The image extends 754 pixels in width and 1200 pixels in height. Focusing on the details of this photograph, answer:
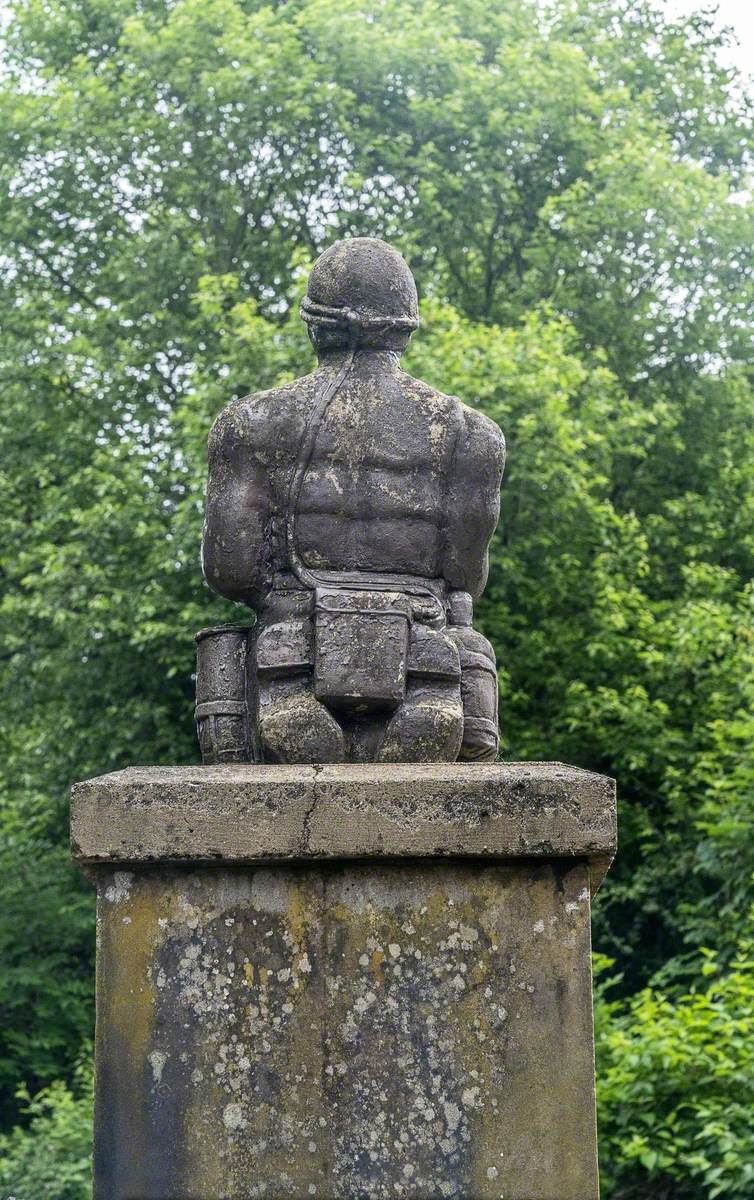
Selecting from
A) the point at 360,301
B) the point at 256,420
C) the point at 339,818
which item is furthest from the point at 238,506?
the point at 339,818

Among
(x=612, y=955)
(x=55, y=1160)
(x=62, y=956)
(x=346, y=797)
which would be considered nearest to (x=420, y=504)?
(x=346, y=797)

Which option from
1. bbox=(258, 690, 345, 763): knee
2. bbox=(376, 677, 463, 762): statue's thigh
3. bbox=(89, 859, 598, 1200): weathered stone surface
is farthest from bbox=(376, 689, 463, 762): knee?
bbox=(89, 859, 598, 1200): weathered stone surface

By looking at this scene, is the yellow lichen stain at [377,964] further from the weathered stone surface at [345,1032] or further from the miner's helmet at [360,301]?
the miner's helmet at [360,301]

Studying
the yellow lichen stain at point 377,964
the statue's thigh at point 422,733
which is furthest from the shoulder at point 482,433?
the yellow lichen stain at point 377,964

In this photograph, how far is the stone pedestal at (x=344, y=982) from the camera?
14.8ft

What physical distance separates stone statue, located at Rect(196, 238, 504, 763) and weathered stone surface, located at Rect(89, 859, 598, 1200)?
0.62 meters

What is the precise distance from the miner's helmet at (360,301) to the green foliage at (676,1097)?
512cm

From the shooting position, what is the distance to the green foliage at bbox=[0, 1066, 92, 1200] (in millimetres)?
11516

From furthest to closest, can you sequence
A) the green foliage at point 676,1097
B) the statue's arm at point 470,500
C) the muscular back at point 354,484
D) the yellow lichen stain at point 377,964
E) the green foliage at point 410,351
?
the green foliage at point 410,351, the green foliage at point 676,1097, the statue's arm at point 470,500, the muscular back at point 354,484, the yellow lichen stain at point 377,964

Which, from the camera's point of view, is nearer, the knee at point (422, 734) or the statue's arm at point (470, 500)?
the knee at point (422, 734)

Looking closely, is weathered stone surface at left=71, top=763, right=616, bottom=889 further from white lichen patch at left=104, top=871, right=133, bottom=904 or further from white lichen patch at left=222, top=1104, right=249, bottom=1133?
white lichen patch at left=222, top=1104, right=249, bottom=1133

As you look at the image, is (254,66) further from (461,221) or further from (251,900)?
(251,900)

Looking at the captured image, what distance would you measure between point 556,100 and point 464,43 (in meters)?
1.09

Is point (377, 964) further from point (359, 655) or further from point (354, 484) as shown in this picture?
point (354, 484)
